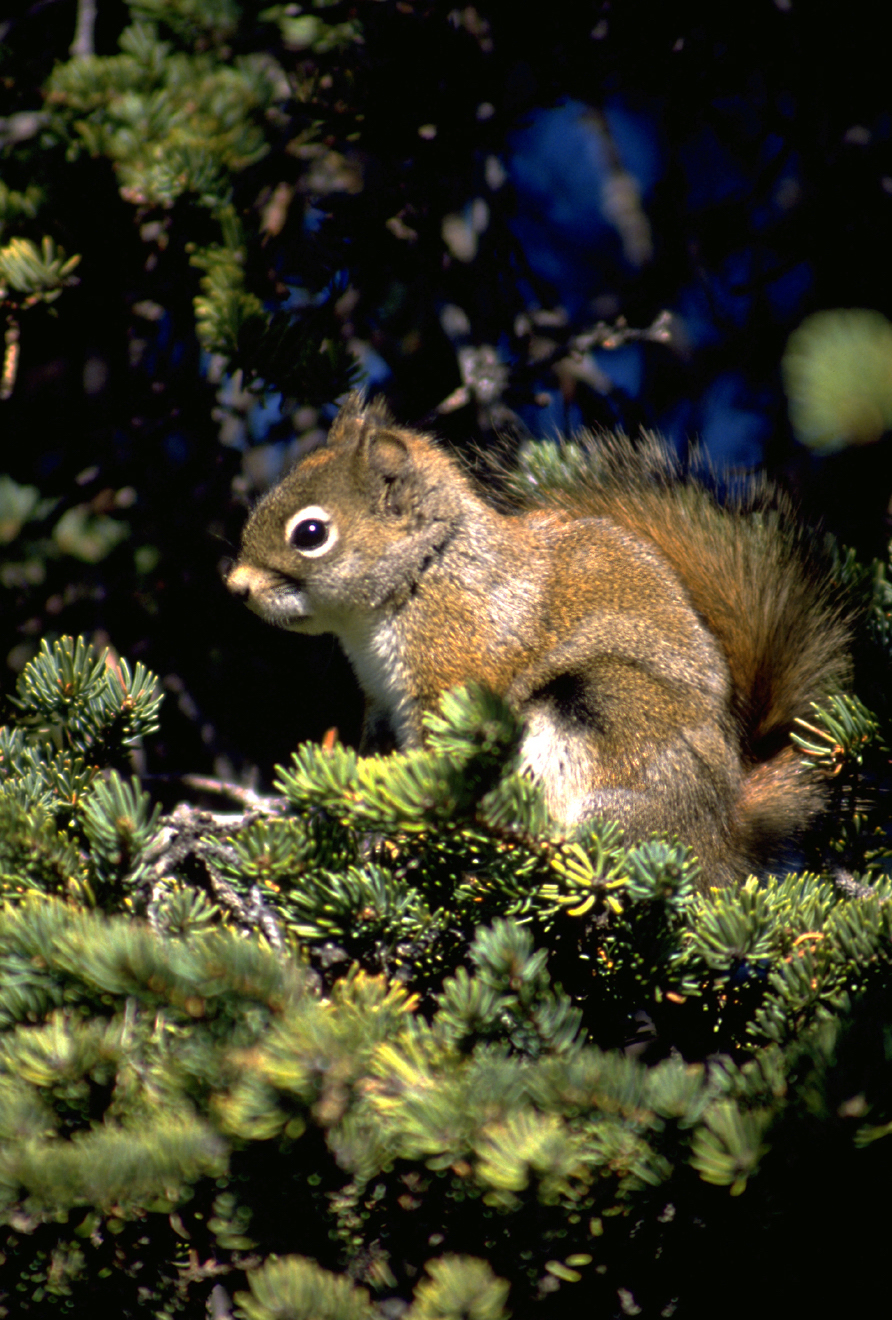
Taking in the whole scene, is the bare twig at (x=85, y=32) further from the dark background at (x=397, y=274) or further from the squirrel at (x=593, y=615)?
the squirrel at (x=593, y=615)

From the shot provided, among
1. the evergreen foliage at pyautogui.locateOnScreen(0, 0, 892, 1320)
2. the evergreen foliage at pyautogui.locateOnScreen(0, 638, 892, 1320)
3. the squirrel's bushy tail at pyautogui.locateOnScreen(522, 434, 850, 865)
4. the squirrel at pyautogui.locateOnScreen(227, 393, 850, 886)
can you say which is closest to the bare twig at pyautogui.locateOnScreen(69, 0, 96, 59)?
the evergreen foliage at pyautogui.locateOnScreen(0, 0, 892, 1320)

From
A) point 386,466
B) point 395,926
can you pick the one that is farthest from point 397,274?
point 395,926

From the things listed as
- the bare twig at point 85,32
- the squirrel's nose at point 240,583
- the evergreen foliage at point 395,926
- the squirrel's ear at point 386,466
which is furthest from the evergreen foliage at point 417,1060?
the bare twig at point 85,32

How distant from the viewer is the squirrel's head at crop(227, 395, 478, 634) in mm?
1518

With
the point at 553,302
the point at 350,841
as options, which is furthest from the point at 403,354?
the point at 350,841

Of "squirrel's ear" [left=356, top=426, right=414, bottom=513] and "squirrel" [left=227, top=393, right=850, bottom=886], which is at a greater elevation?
"squirrel's ear" [left=356, top=426, right=414, bottom=513]

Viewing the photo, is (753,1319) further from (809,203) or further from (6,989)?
(809,203)

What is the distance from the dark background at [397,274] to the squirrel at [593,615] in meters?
0.14

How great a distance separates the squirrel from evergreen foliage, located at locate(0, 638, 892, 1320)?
39 cm

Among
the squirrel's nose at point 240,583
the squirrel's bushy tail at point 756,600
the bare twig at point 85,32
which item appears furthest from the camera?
Result: the bare twig at point 85,32

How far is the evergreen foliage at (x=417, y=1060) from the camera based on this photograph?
0.61 metres

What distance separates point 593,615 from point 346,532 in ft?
1.28

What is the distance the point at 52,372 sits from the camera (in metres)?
2.09

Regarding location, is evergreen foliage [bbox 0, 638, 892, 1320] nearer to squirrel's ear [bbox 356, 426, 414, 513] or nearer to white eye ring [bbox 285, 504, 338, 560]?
white eye ring [bbox 285, 504, 338, 560]
